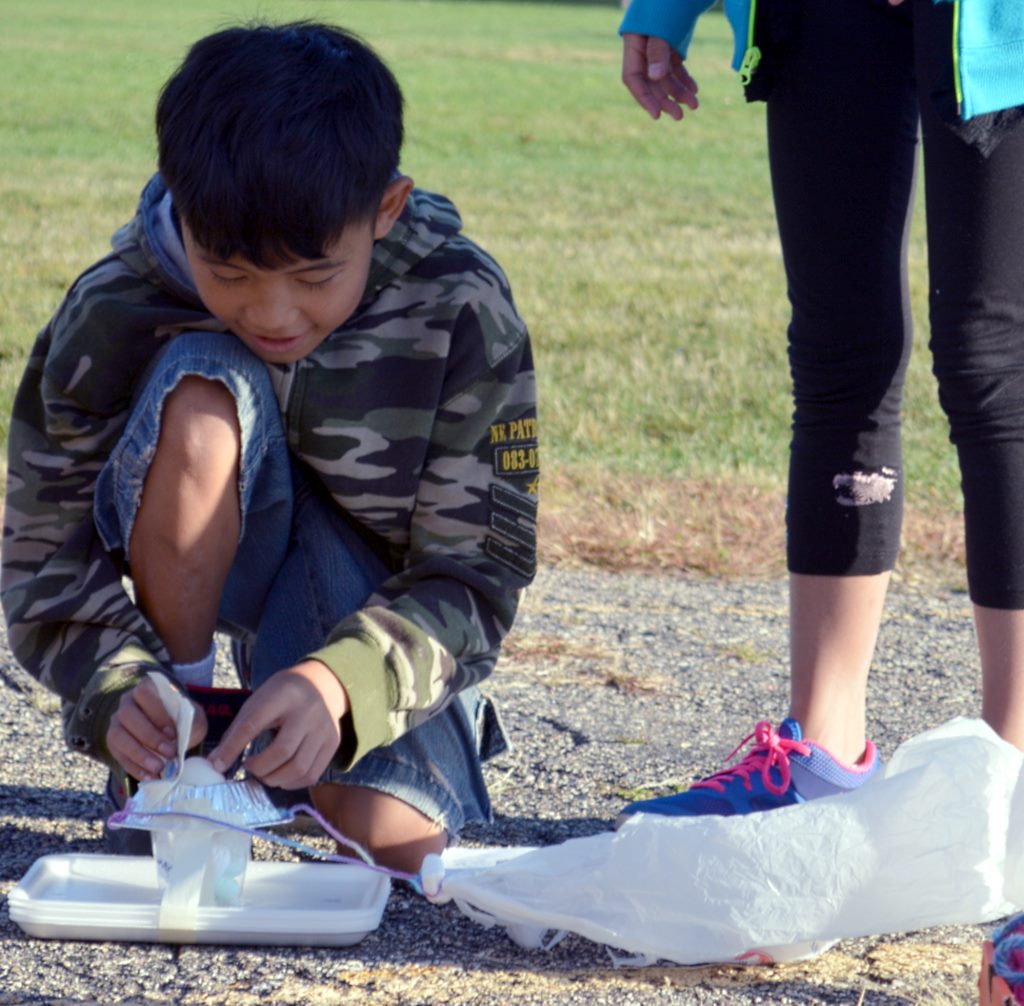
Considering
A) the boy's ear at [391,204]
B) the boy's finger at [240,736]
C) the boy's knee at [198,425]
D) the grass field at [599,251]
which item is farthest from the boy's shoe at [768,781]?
the grass field at [599,251]

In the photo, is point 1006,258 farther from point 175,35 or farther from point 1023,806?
point 175,35

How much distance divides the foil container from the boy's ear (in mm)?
655

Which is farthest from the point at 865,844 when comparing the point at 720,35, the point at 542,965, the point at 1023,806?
the point at 720,35

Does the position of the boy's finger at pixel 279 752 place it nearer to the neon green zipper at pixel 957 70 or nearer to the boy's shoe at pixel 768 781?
the boy's shoe at pixel 768 781

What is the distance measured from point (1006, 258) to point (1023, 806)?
0.66m

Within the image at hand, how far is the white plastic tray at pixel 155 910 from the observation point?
1690mm

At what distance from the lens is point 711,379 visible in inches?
206

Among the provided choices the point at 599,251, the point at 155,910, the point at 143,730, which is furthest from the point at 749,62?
the point at 599,251

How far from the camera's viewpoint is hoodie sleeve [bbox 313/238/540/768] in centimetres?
195

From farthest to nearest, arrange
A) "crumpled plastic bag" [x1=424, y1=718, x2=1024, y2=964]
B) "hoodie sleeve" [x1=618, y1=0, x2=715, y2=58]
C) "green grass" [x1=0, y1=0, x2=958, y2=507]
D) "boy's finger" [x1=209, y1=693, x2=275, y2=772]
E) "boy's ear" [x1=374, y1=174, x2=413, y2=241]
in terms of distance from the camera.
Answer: "green grass" [x1=0, y1=0, x2=958, y2=507] < "hoodie sleeve" [x1=618, y1=0, x2=715, y2=58] < "boy's ear" [x1=374, y1=174, x2=413, y2=241] < "boy's finger" [x1=209, y1=693, x2=275, y2=772] < "crumpled plastic bag" [x1=424, y1=718, x2=1024, y2=964]

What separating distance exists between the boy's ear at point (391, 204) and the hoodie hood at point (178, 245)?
0.02 m

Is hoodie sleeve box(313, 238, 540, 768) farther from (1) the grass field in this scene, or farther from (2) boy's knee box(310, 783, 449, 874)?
(1) the grass field

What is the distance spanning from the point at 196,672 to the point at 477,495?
386 mm

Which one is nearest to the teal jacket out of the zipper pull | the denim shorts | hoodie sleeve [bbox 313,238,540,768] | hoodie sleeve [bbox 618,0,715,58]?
the zipper pull
